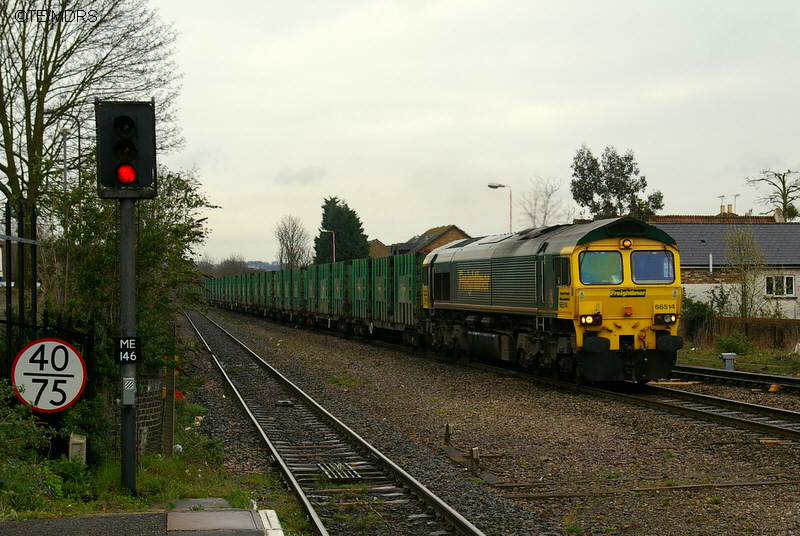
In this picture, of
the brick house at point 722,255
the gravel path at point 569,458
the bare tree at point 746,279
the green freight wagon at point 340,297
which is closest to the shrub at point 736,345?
the bare tree at point 746,279

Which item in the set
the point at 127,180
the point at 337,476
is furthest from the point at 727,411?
the point at 127,180

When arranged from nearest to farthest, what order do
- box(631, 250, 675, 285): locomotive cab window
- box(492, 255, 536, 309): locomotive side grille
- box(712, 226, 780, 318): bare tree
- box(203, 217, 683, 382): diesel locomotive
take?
box(203, 217, 683, 382): diesel locomotive, box(631, 250, 675, 285): locomotive cab window, box(492, 255, 536, 309): locomotive side grille, box(712, 226, 780, 318): bare tree

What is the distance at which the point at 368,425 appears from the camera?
37.8ft

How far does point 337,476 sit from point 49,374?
3.04 meters

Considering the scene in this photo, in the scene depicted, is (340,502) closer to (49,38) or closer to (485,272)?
(485,272)

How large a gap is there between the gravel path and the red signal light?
377cm

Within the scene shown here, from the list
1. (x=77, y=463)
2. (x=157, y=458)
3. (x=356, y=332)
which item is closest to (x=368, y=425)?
(x=157, y=458)

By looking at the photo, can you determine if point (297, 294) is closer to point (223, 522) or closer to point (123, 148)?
point (123, 148)

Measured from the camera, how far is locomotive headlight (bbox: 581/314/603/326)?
13.6 m

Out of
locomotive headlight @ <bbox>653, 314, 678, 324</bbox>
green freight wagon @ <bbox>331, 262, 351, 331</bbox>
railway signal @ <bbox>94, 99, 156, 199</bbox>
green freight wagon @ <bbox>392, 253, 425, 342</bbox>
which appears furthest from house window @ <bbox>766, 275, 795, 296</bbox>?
railway signal @ <bbox>94, 99, 156, 199</bbox>

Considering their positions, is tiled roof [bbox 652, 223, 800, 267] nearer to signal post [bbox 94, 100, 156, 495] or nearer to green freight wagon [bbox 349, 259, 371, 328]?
green freight wagon [bbox 349, 259, 371, 328]

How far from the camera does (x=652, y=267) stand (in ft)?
46.8

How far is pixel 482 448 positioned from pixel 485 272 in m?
8.02

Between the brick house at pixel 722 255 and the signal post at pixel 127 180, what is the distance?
29.5m
